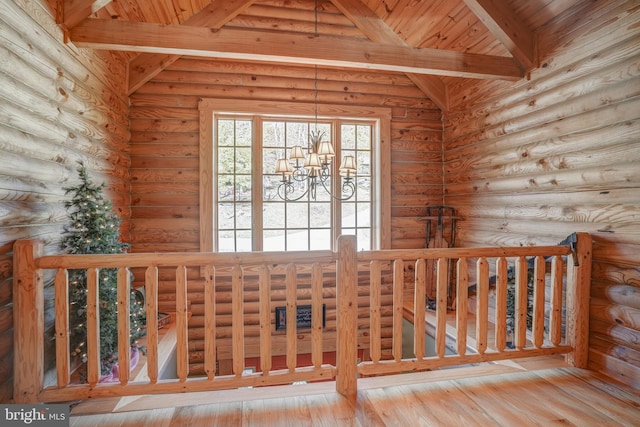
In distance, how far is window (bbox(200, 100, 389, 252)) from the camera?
3.88m

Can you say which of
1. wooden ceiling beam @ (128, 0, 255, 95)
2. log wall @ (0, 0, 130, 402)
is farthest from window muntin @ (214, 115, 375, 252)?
log wall @ (0, 0, 130, 402)

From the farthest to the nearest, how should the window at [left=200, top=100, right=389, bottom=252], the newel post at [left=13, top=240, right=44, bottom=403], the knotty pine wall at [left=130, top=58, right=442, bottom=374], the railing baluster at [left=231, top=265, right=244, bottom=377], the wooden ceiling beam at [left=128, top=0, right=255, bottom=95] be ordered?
the window at [left=200, top=100, right=389, bottom=252] → the knotty pine wall at [left=130, top=58, right=442, bottom=374] → the wooden ceiling beam at [left=128, top=0, right=255, bottom=95] → the railing baluster at [left=231, top=265, right=244, bottom=377] → the newel post at [left=13, top=240, right=44, bottom=403]

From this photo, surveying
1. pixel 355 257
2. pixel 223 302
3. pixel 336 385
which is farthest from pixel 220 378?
pixel 223 302

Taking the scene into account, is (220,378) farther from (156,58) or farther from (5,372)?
(156,58)

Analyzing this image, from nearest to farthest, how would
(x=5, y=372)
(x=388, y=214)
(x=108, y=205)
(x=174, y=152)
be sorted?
(x=5, y=372) < (x=108, y=205) < (x=174, y=152) < (x=388, y=214)

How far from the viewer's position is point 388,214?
13.8 ft

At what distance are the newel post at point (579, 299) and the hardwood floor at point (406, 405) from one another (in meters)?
0.19

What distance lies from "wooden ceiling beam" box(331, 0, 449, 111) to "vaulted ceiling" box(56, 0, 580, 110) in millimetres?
11

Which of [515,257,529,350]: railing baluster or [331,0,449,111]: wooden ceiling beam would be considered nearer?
[515,257,529,350]: railing baluster

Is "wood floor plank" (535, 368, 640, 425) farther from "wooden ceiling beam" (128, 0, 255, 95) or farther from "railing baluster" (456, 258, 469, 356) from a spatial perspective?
"wooden ceiling beam" (128, 0, 255, 95)

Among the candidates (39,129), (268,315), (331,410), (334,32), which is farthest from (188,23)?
(331,410)

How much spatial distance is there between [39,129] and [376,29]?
358cm

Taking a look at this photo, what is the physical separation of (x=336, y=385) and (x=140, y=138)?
3417 mm

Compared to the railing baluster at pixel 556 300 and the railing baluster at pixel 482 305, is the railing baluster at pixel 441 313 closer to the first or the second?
the railing baluster at pixel 482 305
